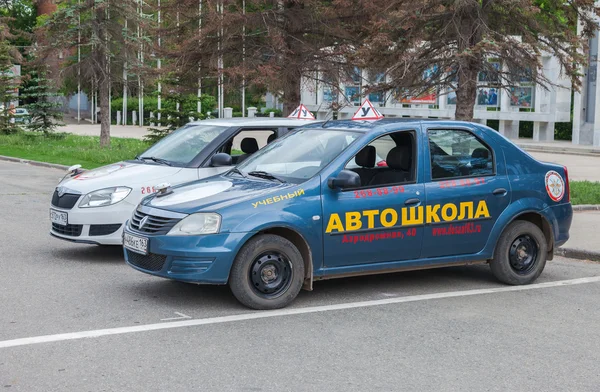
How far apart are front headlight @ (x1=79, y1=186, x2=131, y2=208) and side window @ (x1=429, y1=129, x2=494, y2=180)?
11.6 feet

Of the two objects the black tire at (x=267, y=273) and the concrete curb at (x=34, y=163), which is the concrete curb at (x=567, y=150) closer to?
the concrete curb at (x=34, y=163)

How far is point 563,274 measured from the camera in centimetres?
972

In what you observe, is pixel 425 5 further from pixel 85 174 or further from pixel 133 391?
pixel 133 391

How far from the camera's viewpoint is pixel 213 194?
771 cm

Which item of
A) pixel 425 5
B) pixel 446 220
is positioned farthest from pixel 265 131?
pixel 425 5

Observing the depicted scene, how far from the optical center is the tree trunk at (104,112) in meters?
30.7

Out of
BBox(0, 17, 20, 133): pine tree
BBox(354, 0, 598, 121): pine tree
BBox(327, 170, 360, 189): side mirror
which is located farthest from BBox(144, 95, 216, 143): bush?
BBox(327, 170, 360, 189): side mirror

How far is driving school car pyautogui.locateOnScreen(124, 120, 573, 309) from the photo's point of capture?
7422mm

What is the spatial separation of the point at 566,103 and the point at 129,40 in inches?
901

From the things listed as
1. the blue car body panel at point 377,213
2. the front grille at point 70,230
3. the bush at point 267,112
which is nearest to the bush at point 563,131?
the bush at point 267,112

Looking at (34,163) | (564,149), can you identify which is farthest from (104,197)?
(564,149)

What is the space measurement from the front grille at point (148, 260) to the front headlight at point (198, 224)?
280 millimetres

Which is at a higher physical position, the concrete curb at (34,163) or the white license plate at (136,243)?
the concrete curb at (34,163)

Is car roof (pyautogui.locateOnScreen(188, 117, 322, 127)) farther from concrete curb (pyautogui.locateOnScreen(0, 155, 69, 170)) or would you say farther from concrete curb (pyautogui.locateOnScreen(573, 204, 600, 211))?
concrete curb (pyautogui.locateOnScreen(0, 155, 69, 170))
